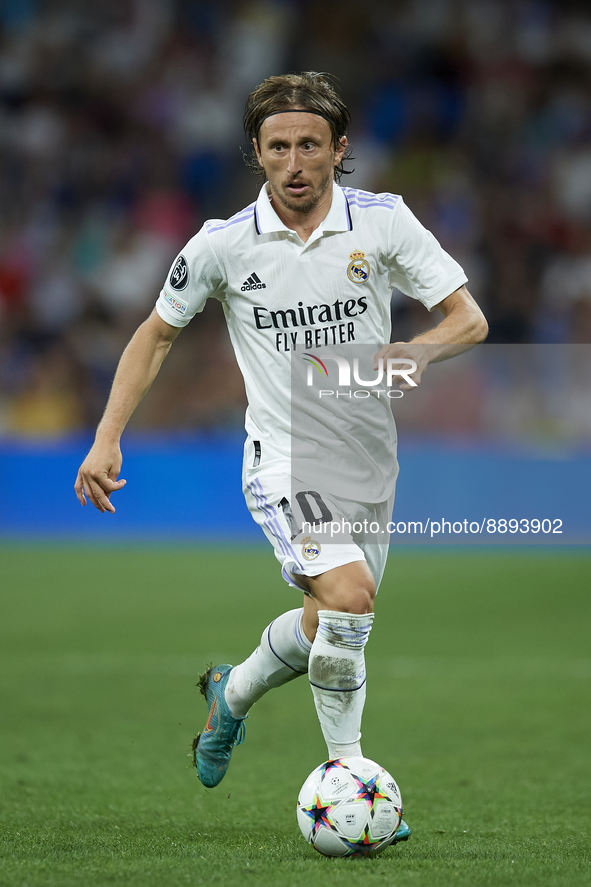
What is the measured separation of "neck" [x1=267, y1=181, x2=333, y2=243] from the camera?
407 centimetres

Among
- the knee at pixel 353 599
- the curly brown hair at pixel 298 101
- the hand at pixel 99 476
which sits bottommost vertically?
the knee at pixel 353 599

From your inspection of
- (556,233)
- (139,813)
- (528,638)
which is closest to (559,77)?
(556,233)

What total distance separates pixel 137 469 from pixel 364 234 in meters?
8.76

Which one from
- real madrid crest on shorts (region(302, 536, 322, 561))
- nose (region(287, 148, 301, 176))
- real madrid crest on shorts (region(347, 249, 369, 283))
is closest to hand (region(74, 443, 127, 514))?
real madrid crest on shorts (region(302, 536, 322, 561))

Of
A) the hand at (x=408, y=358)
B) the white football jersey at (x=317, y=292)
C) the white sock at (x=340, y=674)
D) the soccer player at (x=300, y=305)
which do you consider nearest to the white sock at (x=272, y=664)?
the soccer player at (x=300, y=305)

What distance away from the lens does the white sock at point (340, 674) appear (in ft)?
12.0

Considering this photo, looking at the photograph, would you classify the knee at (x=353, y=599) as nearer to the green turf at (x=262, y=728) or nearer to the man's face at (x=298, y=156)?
the green turf at (x=262, y=728)

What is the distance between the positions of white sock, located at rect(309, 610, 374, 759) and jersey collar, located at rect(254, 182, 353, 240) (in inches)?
52.1

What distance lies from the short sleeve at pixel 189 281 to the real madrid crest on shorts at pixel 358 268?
469mm

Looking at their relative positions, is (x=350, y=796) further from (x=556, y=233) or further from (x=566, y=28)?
(x=566, y=28)

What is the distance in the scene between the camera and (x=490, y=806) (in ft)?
14.4

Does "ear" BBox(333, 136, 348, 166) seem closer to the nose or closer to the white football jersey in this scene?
the white football jersey

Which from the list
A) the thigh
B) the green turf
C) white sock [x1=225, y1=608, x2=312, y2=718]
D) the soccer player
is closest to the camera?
the green turf

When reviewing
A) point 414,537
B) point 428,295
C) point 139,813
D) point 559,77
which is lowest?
point 414,537
